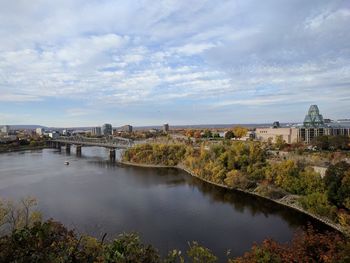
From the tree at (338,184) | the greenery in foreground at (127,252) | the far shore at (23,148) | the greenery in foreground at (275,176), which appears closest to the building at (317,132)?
the greenery in foreground at (275,176)

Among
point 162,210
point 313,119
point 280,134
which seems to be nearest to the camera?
point 162,210

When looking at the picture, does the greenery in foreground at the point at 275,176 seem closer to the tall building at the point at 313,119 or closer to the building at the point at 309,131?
the building at the point at 309,131

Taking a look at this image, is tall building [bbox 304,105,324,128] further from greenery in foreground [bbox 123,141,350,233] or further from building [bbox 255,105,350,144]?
greenery in foreground [bbox 123,141,350,233]

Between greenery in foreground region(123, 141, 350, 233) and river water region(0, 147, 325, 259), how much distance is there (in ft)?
1.95

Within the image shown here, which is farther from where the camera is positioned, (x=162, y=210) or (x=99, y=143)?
(x=99, y=143)

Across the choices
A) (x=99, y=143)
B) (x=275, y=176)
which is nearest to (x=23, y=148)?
(x=99, y=143)

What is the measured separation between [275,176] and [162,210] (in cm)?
522

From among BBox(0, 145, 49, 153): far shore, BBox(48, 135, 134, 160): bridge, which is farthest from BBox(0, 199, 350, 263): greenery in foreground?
BBox(0, 145, 49, 153): far shore

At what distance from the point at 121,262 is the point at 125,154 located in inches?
843

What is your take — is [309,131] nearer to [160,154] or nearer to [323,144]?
[323,144]

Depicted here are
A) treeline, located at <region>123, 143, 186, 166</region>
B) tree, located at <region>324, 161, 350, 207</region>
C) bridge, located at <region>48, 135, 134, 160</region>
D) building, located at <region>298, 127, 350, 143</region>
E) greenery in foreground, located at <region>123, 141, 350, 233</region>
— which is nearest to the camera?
tree, located at <region>324, 161, 350, 207</region>

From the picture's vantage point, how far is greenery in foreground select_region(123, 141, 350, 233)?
931 centimetres

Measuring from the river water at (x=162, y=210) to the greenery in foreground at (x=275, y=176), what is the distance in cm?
59

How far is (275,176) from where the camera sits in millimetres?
12719
